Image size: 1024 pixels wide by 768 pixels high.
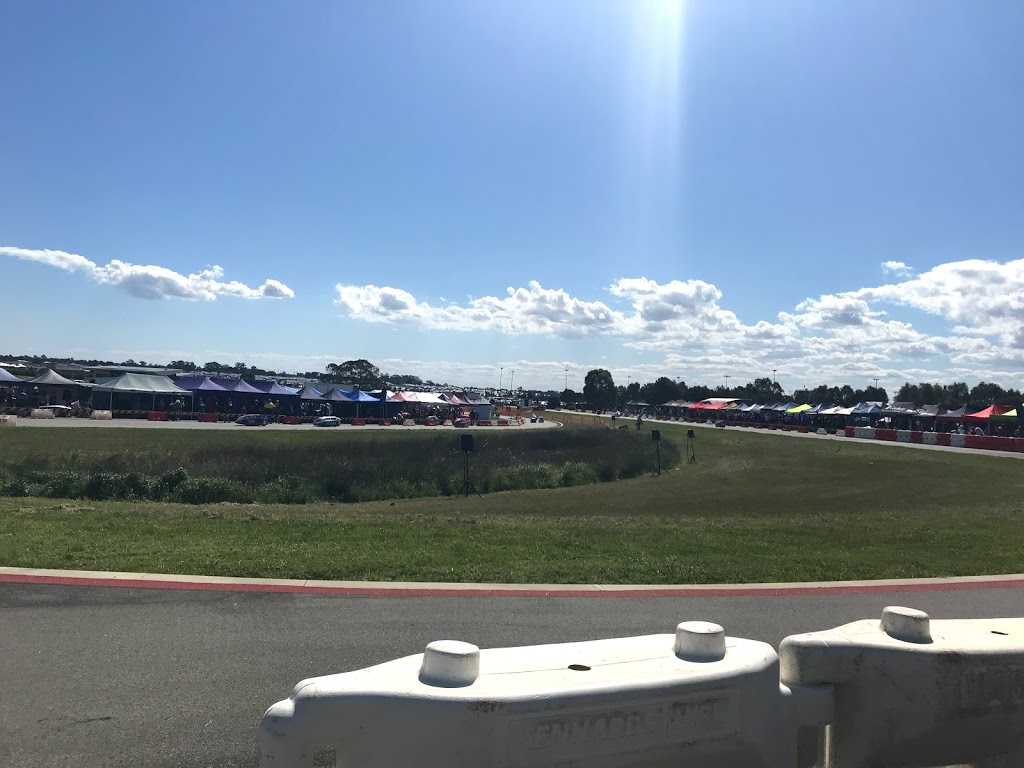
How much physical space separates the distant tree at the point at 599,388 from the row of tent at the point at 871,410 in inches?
2999

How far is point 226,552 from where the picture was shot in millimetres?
8461

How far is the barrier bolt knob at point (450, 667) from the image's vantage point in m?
2.61

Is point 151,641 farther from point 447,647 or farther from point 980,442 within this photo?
point 980,442

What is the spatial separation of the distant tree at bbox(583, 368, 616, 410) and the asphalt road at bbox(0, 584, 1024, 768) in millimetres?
162459

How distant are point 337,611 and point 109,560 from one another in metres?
3.28

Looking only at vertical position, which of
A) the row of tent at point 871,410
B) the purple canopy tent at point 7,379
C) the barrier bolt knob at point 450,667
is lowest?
the barrier bolt knob at point 450,667

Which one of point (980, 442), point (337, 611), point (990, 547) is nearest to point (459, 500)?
point (990, 547)

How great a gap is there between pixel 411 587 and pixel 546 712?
491 cm

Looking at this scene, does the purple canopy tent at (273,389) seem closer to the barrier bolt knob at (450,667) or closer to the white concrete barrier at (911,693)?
the barrier bolt knob at (450,667)

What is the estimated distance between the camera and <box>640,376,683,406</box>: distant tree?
528ft

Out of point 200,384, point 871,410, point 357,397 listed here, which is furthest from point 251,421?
point 871,410

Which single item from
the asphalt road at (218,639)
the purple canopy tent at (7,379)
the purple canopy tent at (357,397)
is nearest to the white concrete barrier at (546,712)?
the asphalt road at (218,639)

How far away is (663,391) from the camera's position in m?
162

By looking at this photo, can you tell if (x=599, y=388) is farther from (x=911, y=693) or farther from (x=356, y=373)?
(x=911, y=693)
